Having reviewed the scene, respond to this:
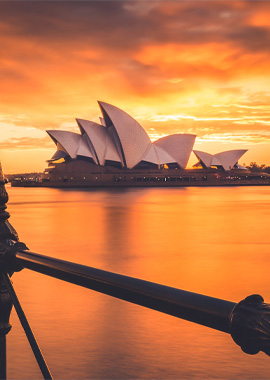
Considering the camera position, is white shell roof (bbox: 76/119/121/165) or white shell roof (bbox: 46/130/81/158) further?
white shell roof (bbox: 46/130/81/158)

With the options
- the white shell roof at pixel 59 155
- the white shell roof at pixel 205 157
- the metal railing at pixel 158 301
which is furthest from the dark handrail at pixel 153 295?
the white shell roof at pixel 205 157

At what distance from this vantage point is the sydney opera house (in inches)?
2643

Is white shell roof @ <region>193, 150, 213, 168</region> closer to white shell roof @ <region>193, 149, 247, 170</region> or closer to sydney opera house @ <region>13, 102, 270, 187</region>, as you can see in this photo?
white shell roof @ <region>193, 149, 247, 170</region>

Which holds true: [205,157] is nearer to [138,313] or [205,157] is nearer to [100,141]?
[100,141]

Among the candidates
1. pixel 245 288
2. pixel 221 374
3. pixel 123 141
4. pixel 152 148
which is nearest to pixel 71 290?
pixel 245 288

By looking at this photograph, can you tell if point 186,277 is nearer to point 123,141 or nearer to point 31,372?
point 31,372

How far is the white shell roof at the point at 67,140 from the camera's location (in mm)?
69875

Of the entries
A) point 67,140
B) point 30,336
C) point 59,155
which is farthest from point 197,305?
point 59,155

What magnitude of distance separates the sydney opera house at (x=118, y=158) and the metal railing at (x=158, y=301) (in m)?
62.4

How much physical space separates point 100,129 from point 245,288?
61.0 m

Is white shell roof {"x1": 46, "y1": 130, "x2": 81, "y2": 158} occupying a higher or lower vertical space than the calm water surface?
higher

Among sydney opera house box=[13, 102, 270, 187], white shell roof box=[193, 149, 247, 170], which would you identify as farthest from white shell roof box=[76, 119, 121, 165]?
white shell roof box=[193, 149, 247, 170]

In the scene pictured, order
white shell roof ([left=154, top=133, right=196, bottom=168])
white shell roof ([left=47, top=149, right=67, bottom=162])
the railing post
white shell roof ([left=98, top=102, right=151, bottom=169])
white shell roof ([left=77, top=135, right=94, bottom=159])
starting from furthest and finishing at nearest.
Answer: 1. white shell roof ([left=154, top=133, right=196, bottom=168])
2. white shell roof ([left=47, top=149, right=67, bottom=162])
3. white shell roof ([left=77, top=135, right=94, bottom=159])
4. white shell roof ([left=98, top=102, right=151, bottom=169])
5. the railing post

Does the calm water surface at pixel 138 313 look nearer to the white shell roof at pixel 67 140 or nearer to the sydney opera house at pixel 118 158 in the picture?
the sydney opera house at pixel 118 158
